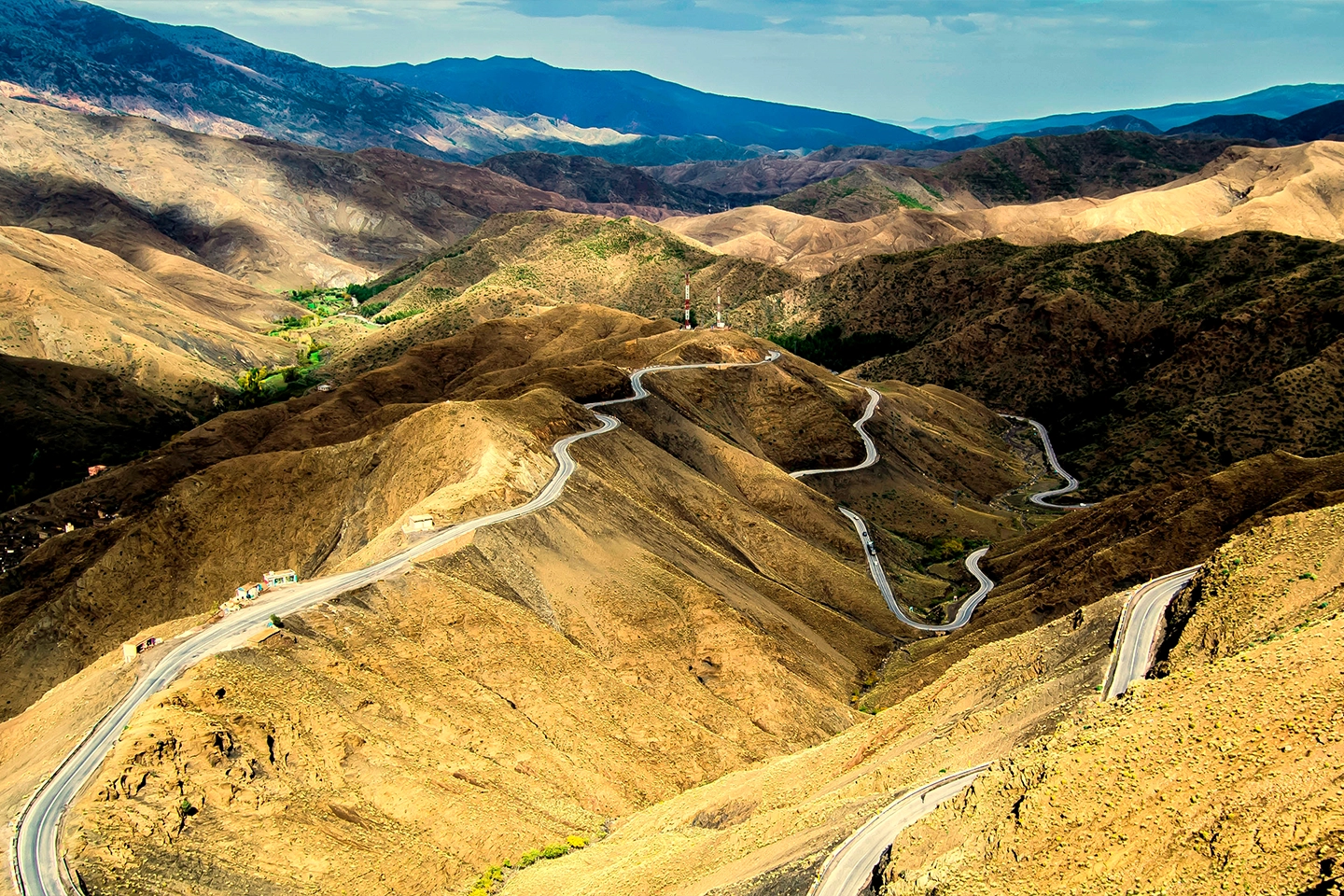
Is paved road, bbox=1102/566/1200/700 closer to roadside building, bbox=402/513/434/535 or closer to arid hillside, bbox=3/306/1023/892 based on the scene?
arid hillside, bbox=3/306/1023/892

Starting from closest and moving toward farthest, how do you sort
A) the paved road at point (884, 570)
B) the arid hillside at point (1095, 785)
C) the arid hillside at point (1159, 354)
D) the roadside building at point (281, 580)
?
the arid hillside at point (1095, 785)
the roadside building at point (281, 580)
the paved road at point (884, 570)
the arid hillside at point (1159, 354)

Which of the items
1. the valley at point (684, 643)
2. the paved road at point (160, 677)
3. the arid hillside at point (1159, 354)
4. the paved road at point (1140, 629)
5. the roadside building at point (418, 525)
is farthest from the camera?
the arid hillside at point (1159, 354)

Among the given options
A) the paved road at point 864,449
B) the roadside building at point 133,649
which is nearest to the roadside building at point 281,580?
the roadside building at point 133,649

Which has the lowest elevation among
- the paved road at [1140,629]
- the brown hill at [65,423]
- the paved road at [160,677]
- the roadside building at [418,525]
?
the brown hill at [65,423]

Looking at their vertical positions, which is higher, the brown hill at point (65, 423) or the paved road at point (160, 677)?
the paved road at point (160, 677)

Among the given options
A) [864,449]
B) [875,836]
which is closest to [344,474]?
[864,449]

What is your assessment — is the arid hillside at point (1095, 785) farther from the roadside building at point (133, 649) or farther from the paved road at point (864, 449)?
the paved road at point (864, 449)
